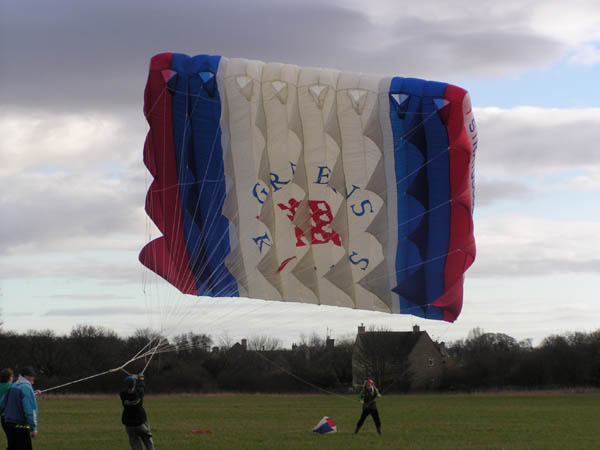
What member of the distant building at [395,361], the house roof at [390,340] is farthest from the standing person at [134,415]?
the house roof at [390,340]

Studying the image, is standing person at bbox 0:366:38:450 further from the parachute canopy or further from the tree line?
the tree line

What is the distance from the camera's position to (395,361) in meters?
52.0

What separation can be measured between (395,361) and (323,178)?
126 ft

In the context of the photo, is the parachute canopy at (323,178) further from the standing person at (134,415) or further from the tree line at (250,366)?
the tree line at (250,366)

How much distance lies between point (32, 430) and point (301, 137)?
693cm

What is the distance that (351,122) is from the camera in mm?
14664

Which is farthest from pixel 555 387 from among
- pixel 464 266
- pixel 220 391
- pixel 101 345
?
pixel 464 266

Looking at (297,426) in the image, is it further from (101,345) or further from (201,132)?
(101,345)

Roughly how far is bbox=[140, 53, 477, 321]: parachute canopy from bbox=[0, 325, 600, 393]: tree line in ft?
79.0

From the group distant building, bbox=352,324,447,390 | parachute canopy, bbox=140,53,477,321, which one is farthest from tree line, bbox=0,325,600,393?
parachute canopy, bbox=140,53,477,321

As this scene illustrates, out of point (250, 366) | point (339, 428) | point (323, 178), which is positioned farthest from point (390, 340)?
point (323, 178)

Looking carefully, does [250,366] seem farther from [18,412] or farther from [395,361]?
[18,412]

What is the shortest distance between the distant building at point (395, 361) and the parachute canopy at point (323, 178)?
29.6 metres

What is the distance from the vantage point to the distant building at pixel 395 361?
47853 mm
